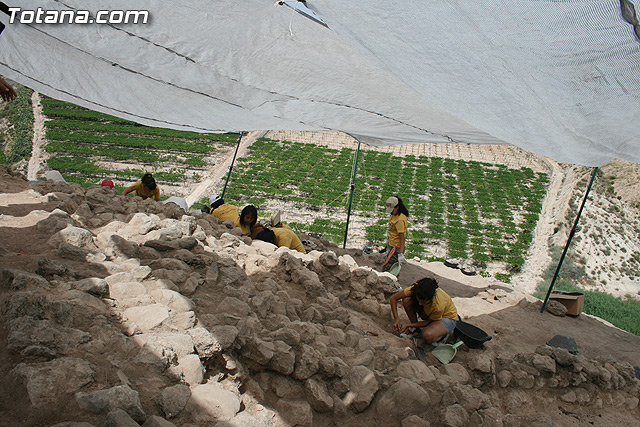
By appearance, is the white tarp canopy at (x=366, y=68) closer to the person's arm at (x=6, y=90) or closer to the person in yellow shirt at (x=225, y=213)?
the person's arm at (x=6, y=90)

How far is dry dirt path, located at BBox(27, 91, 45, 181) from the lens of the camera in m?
14.5

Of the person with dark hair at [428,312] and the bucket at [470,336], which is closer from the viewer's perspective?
the person with dark hair at [428,312]

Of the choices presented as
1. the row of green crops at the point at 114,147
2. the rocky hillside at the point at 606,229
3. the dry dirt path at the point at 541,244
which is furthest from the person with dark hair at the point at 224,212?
the row of green crops at the point at 114,147

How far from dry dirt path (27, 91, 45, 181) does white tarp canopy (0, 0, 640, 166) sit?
1127cm

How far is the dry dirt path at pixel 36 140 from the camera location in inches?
572

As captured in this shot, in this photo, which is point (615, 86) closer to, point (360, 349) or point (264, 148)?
point (360, 349)

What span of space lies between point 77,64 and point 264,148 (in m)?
15.6

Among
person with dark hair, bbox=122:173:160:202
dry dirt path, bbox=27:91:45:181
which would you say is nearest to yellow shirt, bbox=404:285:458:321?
person with dark hair, bbox=122:173:160:202

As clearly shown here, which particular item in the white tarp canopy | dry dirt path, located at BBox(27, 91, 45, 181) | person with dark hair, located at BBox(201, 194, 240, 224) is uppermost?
the white tarp canopy

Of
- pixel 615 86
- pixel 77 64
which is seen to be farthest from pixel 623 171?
pixel 77 64

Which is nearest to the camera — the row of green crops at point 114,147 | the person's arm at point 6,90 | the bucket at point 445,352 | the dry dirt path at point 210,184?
the person's arm at point 6,90

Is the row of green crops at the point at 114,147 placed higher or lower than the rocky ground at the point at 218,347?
lower

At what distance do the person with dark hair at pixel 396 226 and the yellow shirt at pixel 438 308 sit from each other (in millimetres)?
1926

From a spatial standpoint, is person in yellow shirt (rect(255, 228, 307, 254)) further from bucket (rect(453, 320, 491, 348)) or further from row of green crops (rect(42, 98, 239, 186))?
row of green crops (rect(42, 98, 239, 186))
